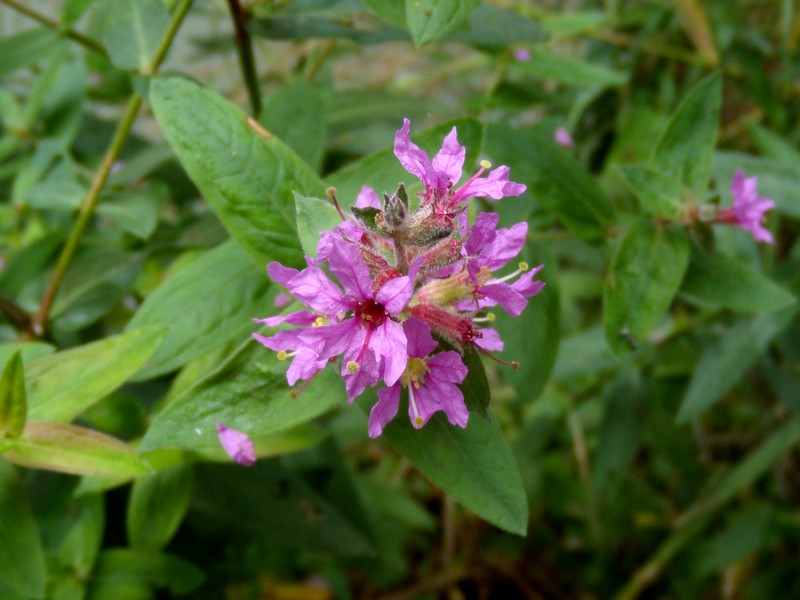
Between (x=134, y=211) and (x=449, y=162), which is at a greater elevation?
(x=449, y=162)

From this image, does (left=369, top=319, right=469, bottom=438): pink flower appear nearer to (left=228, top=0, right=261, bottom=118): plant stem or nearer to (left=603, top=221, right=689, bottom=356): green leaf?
(left=603, top=221, right=689, bottom=356): green leaf

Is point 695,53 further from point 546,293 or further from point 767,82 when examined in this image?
point 546,293

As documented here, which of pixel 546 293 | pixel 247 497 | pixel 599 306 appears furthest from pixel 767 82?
pixel 247 497

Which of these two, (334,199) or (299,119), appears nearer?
(334,199)

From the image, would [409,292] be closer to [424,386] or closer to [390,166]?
[424,386]

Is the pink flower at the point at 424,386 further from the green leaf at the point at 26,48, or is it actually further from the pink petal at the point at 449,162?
the green leaf at the point at 26,48

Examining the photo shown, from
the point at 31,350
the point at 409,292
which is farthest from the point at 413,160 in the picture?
the point at 31,350
